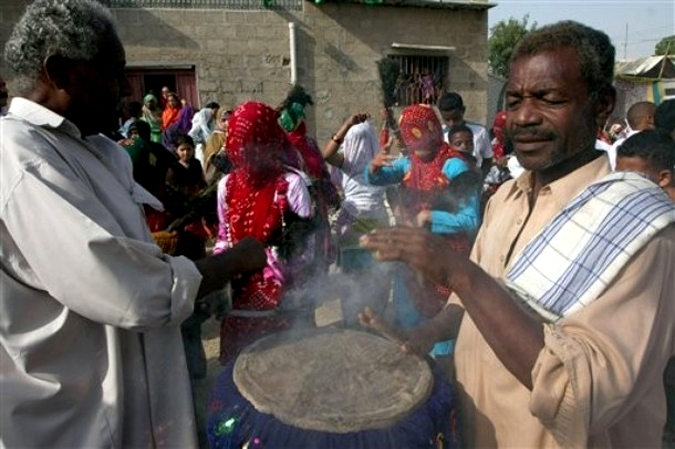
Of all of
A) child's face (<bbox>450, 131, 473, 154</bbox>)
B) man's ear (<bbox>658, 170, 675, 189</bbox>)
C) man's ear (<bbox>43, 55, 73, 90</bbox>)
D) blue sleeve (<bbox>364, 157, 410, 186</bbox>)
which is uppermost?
man's ear (<bbox>43, 55, 73, 90</bbox>)

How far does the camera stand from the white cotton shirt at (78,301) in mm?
1356

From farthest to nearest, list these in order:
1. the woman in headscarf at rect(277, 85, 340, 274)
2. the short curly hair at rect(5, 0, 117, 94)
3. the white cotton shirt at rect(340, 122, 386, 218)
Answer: the white cotton shirt at rect(340, 122, 386, 218), the woman in headscarf at rect(277, 85, 340, 274), the short curly hair at rect(5, 0, 117, 94)

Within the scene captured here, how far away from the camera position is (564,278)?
135 cm

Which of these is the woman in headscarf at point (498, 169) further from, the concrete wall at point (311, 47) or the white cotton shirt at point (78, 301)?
the concrete wall at point (311, 47)

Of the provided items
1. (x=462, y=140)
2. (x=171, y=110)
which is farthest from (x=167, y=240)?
(x=171, y=110)

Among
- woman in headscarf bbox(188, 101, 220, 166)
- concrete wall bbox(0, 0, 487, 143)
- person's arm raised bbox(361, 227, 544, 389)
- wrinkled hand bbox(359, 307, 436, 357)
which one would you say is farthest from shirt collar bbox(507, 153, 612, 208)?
concrete wall bbox(0, 0, 487, 143)

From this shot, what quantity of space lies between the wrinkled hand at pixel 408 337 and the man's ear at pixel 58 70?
120 centimetres

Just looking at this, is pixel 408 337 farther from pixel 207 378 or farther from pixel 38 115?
pixel 207 378

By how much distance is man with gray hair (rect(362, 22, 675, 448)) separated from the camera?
48.1 inches

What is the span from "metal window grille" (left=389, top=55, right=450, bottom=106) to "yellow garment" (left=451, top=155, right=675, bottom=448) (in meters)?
14.1

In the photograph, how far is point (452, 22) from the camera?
51.3 feet

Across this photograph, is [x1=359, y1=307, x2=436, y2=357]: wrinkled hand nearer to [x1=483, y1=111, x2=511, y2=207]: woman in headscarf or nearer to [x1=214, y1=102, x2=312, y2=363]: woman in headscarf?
[x1=214, y1=102, x2=312, y2=363]: woman in headscarf

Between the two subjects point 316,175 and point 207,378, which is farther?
point 316,175

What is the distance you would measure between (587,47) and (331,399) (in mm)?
1213
